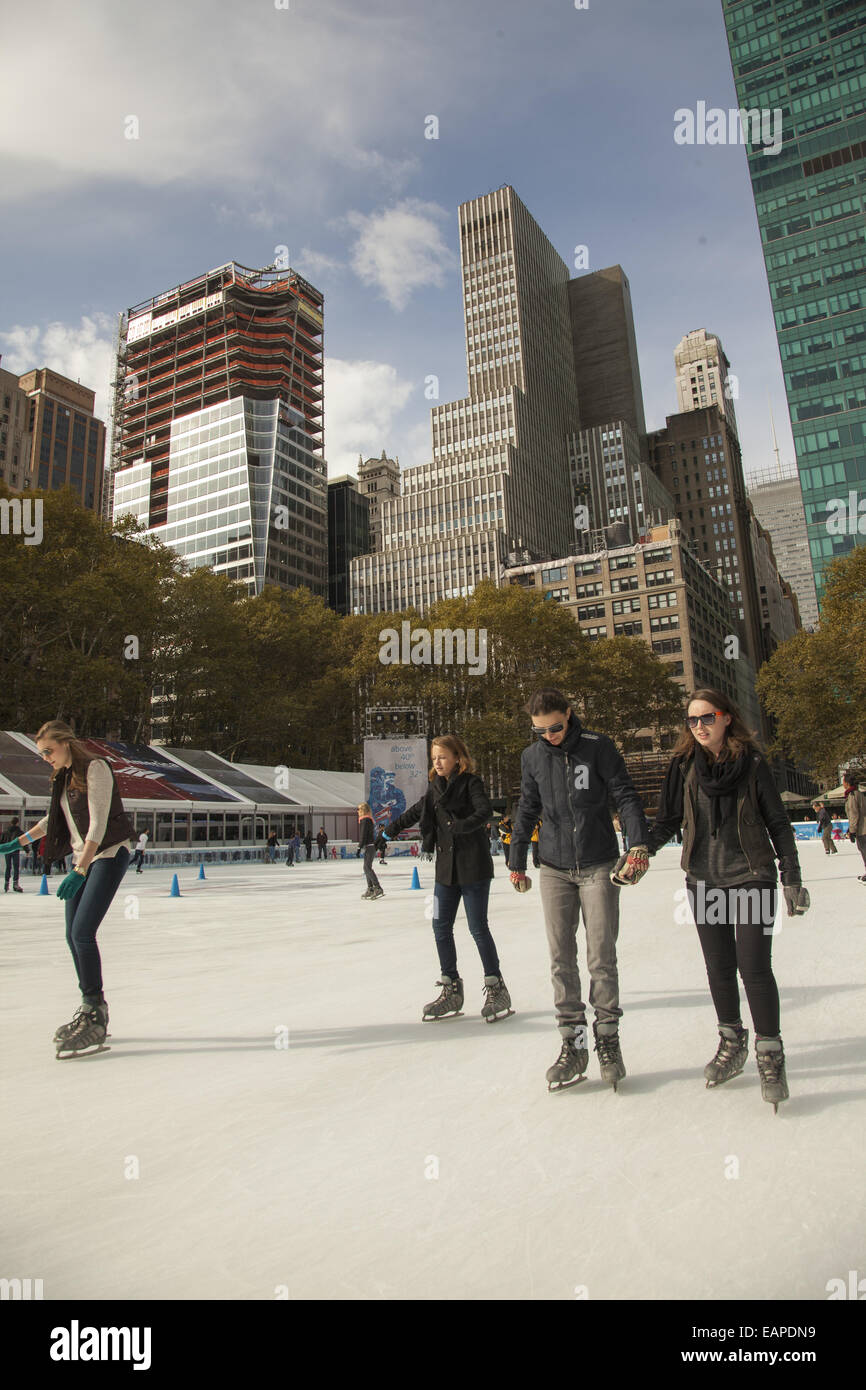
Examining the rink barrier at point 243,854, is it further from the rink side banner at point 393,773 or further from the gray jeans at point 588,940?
the gray jeans at point 588,940

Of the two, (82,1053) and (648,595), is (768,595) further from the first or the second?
(82,1053)

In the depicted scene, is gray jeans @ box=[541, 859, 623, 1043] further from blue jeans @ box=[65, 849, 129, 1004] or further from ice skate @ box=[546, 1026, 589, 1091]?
blue jeans @ box=[65, 849, 129, 1004]

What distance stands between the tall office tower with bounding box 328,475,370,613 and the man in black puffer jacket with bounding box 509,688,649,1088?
117 metres

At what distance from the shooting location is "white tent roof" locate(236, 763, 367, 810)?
37562mm

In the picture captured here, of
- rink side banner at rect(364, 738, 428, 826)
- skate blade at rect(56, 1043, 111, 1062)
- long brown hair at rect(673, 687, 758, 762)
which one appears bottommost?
skate blade at rect(56, 1043, 111, 1062)

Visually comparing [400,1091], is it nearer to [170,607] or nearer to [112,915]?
[112,915]

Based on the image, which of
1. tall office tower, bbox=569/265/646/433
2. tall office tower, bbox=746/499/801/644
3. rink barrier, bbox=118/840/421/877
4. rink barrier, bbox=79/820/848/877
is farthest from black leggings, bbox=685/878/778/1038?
tall office tower, bbox=569/265/646/433

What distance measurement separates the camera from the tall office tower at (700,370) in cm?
18300

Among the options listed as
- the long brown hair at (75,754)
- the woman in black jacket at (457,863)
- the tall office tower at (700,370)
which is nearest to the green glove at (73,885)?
the long brown hair at (75,754)

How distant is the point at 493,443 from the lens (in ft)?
358

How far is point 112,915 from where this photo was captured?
1223cm

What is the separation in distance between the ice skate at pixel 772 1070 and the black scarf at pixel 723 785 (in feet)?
2.83
